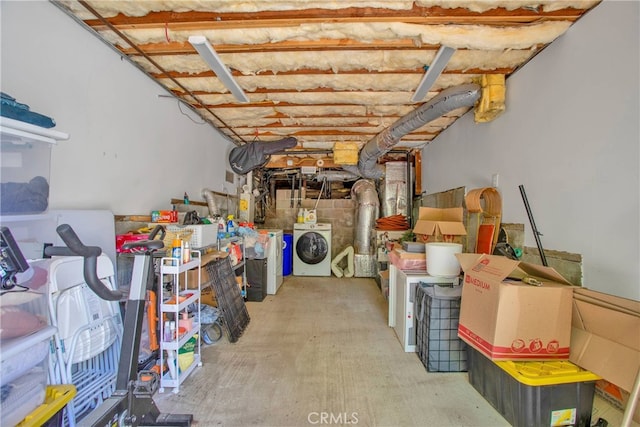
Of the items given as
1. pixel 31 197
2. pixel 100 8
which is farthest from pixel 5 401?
pixel 100 8

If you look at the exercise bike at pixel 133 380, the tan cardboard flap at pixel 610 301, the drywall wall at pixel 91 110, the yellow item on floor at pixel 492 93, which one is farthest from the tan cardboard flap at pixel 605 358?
the drywall wall at pixel 91 110

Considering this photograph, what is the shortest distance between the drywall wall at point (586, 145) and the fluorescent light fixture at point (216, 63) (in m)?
2.49

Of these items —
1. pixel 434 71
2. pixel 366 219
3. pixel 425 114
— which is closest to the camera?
pixel 434 71

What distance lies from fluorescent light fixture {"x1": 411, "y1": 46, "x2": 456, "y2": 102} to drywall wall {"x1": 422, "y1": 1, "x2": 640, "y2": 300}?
2.29 feet

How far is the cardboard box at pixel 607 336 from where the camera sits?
4.10 ft

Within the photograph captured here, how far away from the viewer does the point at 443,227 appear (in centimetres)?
274

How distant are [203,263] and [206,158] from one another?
2.08 meters

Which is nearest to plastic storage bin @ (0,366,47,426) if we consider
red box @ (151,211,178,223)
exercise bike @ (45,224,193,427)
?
exercise bike @ (45,224,193,427)

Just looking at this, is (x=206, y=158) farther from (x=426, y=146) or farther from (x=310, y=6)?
(x=426, y=146)

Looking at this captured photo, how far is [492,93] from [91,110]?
325 cm

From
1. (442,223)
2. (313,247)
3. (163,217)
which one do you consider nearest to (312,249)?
(313,247)

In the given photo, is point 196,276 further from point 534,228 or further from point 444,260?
point 534,228

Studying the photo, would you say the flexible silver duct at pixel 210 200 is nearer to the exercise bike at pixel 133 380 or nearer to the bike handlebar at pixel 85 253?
the exercise bike at pixel 133 380

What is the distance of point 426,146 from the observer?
4.72 metres
